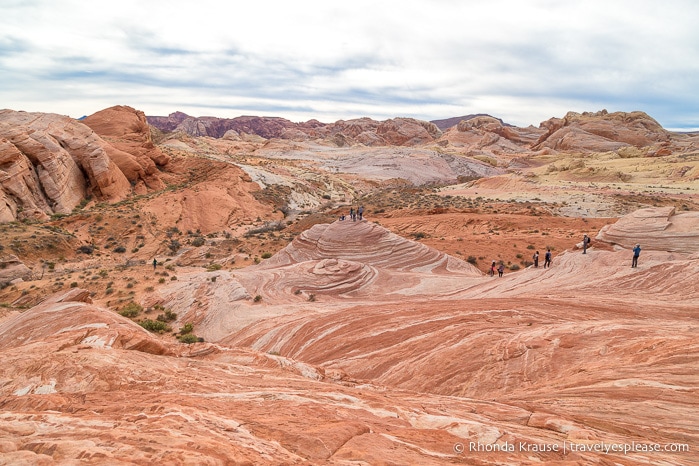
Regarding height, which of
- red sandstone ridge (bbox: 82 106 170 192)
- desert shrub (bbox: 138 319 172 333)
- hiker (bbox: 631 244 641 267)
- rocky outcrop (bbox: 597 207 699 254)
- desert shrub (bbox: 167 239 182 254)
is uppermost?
red sandstone ridge (bbox: 82 106 170 192)

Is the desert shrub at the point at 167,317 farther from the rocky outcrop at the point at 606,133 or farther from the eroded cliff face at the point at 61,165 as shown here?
the rocky outcrop at the point at 606,133

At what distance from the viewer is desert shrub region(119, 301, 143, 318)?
16220 millimetres

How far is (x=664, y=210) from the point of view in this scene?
65.9 feet

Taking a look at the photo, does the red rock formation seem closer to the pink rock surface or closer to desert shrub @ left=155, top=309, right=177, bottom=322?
desert shrub @ left=155, top=309, right=177, bottom=322

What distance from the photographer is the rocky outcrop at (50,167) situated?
109ft

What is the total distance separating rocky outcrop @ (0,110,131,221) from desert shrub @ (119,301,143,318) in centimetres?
2243

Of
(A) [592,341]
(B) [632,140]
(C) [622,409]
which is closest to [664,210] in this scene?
(A) [592,341]

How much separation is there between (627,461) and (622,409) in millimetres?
1722

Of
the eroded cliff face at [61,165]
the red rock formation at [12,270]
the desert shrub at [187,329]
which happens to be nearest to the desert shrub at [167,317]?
the desert shrub at [187,329]

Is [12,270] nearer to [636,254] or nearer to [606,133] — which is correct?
[636,254]

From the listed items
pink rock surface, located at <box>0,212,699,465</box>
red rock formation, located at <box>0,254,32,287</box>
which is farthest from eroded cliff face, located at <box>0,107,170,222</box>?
pink rock surface, located at <box>0,212,699,465</box>

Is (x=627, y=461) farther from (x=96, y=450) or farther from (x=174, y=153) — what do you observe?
(x=174, y=153)

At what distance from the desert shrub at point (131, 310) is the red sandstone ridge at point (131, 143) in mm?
31248

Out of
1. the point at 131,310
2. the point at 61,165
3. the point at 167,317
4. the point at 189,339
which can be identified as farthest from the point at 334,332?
the point at 61,165
